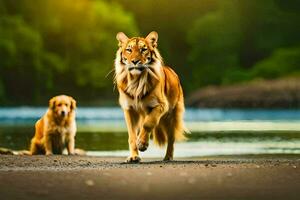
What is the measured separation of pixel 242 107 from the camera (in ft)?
206

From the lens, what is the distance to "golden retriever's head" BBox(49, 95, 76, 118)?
16.8 metres

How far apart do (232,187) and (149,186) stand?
91cm

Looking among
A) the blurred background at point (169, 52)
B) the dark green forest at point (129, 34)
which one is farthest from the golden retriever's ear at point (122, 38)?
the dark green forest at point (129, 34)

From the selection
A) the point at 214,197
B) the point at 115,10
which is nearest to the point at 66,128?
the point at 214,197

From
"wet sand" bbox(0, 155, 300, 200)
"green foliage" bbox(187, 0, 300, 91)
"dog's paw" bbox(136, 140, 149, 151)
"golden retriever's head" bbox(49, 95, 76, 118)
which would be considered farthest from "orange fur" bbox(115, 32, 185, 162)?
"green foliage" bbox(187, 0, 300, 91)

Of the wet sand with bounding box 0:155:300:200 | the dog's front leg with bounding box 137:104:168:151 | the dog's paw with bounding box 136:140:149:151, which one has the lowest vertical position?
the wet sand with bounding box 0:155:300:200

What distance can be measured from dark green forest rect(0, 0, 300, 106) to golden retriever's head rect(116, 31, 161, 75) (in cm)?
4823

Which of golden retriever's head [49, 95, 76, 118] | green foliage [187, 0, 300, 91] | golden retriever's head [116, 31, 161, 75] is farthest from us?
green foliage [187, 0, 300, 91]

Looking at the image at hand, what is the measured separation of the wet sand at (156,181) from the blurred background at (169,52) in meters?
38.9

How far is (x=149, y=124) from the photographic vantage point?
12.9 m

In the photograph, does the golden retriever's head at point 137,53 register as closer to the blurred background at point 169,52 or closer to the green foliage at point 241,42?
the blurred background at point 169,52

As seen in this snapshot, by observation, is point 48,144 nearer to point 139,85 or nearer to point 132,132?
point 132,132

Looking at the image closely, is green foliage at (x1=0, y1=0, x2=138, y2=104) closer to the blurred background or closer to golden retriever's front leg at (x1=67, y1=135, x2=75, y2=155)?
the blurred background

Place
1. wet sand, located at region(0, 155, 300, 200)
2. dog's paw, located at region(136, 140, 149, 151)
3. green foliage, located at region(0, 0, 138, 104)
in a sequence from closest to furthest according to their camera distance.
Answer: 1. wet sand, located at region(0, 155, 300, 200)
2. dog's paw, located at region(136, 140, 149, 151)
3. green foliage, located at region(0, 0, 138, 104)
